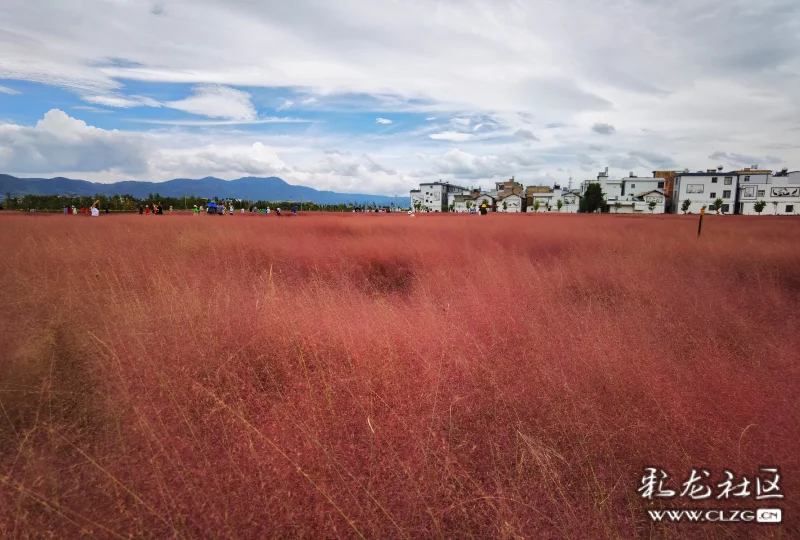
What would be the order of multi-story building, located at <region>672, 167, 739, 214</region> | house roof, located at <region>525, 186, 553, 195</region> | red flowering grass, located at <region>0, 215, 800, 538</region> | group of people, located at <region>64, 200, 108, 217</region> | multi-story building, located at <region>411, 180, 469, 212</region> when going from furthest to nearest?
multi-story building, located at <region>411, 180, 469, 212</region> < house roof, located at <region>525, 186, 553, 195</region> < multi-story building, located at <region>672, 167, 739, 214</region> < group of people, located at <region>64, 200, 108, 217</region> < red flowering grass, located at <region>0, 215, 800, 538</region>

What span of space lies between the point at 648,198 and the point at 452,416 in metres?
80.3

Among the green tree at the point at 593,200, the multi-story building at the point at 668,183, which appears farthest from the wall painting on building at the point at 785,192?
the green tree at the point at 593,200

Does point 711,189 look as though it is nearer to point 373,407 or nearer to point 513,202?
point 513,202

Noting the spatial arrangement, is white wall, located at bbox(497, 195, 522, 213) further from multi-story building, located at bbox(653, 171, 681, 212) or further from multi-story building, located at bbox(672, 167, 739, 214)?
multi-story building, located at bbox(672, 167, 739, 214)

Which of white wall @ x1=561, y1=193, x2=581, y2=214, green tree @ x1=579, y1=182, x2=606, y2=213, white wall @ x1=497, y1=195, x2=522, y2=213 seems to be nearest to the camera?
green tree @ x1=579, y1=182, x2=606, y2=213

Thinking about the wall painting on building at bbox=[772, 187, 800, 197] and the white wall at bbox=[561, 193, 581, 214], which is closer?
the wall painting on building at bbox=[772, 187, 800, 197]

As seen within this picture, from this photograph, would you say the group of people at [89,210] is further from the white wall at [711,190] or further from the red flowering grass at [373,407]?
the white wall at [711,190]

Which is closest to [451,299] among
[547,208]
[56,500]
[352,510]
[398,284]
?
[398,284]

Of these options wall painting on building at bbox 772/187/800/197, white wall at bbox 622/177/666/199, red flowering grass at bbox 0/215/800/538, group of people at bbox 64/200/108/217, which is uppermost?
white wall at bbox 622/177/666/199

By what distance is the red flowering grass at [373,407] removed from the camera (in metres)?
1.90

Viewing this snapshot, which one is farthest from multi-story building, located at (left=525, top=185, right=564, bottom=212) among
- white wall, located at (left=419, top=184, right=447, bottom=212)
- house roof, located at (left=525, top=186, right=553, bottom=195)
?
white wall, located at (left=419, top=184, right=447, bottom=212)

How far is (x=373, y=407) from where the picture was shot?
101 inches

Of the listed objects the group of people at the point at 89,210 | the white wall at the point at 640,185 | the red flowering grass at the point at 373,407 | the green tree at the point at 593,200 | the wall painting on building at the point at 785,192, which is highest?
the white wall at the point at 640,185

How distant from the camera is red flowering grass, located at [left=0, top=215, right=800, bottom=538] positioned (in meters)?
1.90
